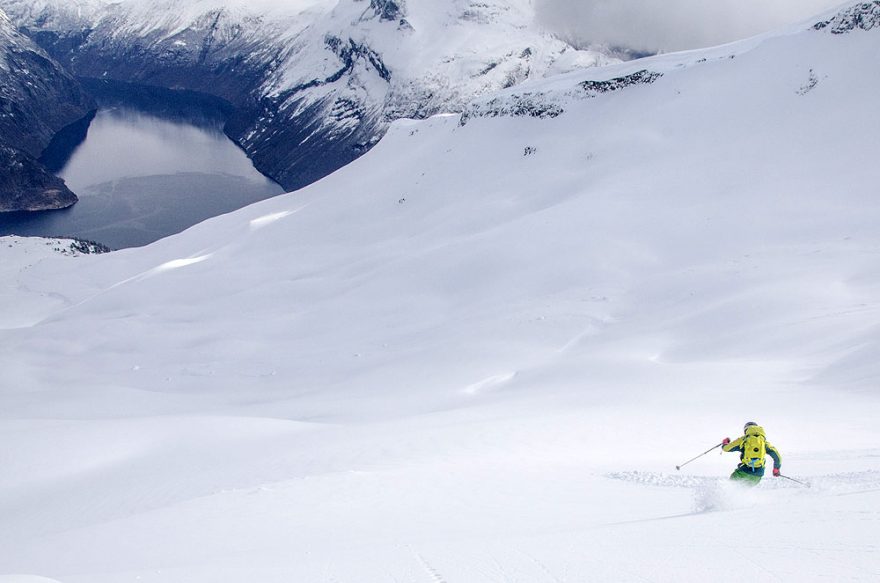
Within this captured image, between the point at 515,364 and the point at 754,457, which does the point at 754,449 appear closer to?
the point at 754,457

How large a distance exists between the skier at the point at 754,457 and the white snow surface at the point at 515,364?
0.32 m

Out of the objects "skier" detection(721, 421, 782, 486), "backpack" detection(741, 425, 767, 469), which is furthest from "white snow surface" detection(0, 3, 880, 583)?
"backpack" detection(741, 425, 767, 469)

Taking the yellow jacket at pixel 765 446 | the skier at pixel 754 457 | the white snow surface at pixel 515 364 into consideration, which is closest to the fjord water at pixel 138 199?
the white snow surface at pixel 515 364

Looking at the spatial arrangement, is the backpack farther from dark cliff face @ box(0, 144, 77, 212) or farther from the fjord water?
dark cliff face @ box(0, 144, 77, 212)

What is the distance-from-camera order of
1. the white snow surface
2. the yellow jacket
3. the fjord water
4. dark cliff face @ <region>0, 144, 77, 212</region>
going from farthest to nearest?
1. dark cliff face @ <region>0, 144, 77, 212</region>
2. the fjord water
3. the yellow jacket
4. the white snow surface

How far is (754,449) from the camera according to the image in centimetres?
967

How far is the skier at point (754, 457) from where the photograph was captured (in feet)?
31.6

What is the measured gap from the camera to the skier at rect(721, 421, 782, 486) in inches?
379

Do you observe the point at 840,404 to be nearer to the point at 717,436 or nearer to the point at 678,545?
the point at 717,436

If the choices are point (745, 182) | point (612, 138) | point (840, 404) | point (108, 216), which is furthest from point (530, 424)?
point (108, 216)

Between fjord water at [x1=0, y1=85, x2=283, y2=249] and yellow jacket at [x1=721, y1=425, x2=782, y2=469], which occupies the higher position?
yellow jacket at [x1=721, y1=425, x2=782, y2=469]

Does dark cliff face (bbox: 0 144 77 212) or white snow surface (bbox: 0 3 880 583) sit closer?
white snow surface (bbox: 0 3 880 583)

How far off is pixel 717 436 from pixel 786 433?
1285 mm

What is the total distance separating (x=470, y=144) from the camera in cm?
5628
